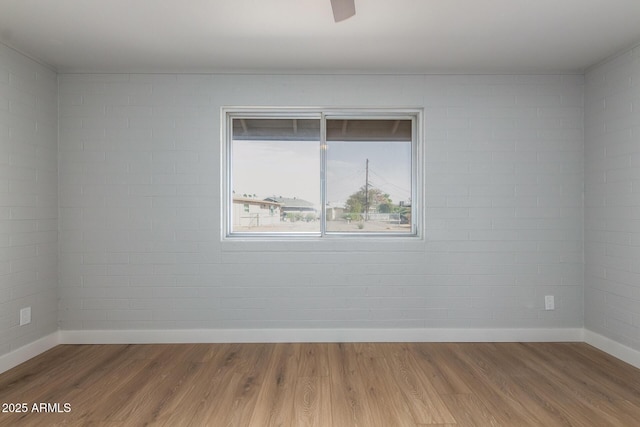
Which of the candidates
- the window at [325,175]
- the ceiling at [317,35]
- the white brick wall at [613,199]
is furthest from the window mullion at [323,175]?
the white brick wall at [613,199]

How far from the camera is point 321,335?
3.78 m

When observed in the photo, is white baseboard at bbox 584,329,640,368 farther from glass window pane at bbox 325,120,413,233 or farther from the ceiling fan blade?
the ceiling fan blade

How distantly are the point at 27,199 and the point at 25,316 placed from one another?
3.21 feet

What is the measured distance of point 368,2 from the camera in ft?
8.48

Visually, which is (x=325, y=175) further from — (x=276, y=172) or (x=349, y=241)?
(x=349, y=241)

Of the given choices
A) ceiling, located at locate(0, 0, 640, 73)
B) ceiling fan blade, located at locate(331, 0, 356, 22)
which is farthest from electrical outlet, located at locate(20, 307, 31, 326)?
ceiling fan blade, located at locate(331, 0, 356, 22)

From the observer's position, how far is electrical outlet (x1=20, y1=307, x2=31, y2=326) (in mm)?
3289

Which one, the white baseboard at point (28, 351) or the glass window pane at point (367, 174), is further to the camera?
the glass window pane at point (367, 174)

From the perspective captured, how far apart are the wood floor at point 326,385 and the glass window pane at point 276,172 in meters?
1.25

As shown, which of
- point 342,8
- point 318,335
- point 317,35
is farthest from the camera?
point 318,335

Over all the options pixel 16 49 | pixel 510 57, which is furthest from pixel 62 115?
pixel 510 57

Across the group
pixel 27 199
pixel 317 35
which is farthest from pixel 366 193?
pixel 27 199

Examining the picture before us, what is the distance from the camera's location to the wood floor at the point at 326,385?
2434mm

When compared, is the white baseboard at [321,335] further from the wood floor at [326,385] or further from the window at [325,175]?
the window at [325,175]
